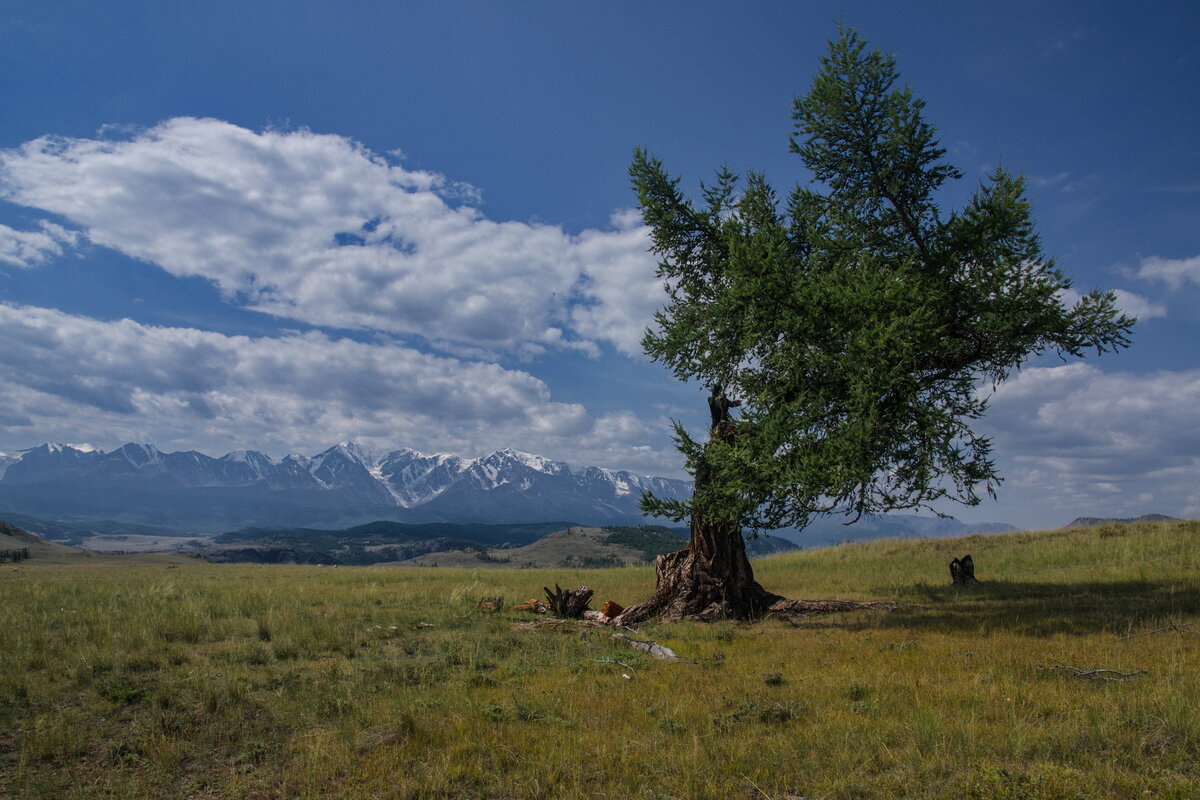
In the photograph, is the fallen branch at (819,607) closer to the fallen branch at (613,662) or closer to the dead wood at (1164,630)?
the dead wood at (1164,630)

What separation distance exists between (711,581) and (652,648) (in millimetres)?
6253

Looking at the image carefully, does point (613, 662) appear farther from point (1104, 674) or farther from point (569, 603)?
point (569, 603)

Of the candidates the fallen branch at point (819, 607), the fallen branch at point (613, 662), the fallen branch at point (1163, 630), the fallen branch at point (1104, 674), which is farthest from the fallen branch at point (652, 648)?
the fallen branch at point (1163, 630)

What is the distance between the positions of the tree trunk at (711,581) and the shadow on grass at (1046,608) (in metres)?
2.72

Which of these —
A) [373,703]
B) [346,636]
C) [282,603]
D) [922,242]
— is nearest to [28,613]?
[282,603]

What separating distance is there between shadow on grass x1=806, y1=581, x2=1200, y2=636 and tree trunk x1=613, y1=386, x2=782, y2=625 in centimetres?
272

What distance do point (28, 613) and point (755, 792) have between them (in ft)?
62.6

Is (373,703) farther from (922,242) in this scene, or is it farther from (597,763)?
(922,242)

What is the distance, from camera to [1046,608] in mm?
15719

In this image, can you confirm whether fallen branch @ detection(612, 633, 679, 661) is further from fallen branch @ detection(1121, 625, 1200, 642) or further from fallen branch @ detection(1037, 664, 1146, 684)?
fallen branch @ detection(1121, 625, 1200, 642)

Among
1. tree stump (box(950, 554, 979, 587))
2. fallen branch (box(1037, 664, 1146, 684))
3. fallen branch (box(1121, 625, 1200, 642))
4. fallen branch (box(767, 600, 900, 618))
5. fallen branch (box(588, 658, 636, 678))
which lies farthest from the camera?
tree stump (box(950, 554, 979, 587))

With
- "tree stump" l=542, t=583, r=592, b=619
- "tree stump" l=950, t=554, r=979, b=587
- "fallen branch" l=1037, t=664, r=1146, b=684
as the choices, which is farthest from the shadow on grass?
"tree stump" l=542, t=583, r=592, b=619

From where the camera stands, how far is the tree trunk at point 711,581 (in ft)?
59.4

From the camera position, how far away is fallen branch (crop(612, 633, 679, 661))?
12070mm
